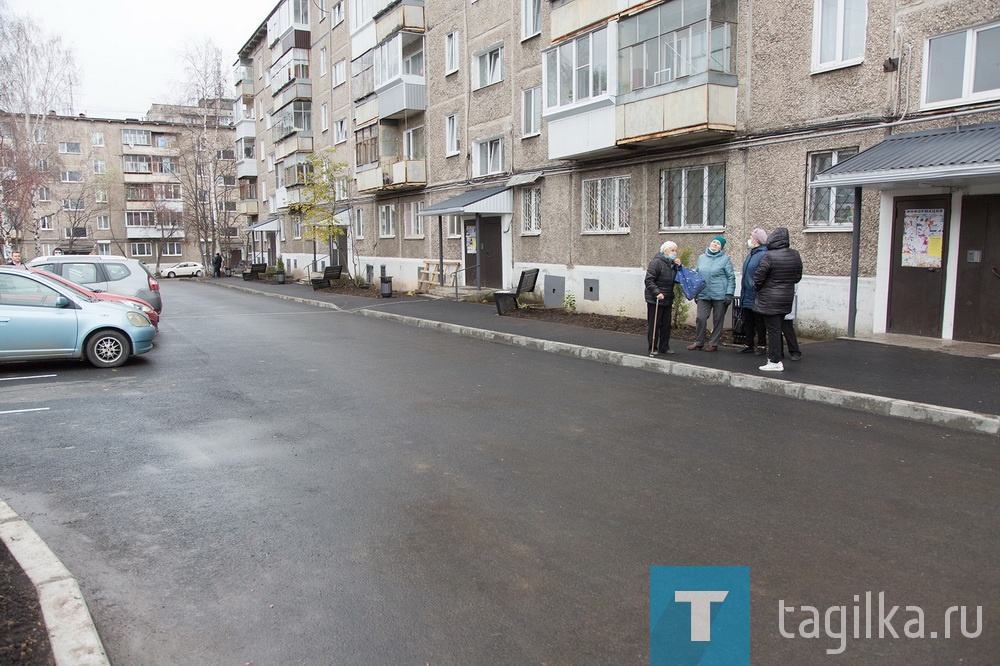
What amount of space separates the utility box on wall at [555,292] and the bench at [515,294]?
1.42 ft

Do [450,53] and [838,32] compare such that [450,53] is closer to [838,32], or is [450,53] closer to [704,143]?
[704,143]

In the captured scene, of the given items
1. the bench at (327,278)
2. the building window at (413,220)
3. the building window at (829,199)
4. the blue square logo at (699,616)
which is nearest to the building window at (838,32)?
the building window at (829,199)

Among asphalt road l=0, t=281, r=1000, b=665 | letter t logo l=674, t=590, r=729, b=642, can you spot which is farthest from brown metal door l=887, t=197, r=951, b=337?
letter t logo l=674, t=590, r=729, b=642

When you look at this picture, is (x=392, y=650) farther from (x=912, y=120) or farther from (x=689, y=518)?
(x=912, y=120)

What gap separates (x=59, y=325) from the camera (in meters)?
10.2

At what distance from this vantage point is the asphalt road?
131 inches

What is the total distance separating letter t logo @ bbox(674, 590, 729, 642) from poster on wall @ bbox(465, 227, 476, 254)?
67.9 feet

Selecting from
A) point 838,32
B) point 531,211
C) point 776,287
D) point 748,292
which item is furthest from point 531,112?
point 776,287

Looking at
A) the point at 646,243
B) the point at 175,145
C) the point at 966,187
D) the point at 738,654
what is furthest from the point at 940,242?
the point at 175,145

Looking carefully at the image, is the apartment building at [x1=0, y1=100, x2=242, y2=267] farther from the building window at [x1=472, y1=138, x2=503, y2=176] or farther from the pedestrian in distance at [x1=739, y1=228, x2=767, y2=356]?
the pedestrian in distance at [x1=739, y1=228, x2=767, y2=356]

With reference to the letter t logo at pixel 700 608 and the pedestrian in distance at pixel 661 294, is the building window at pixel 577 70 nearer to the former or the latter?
the pedestrian in distance at pixel 661 294

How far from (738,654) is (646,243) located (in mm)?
13767

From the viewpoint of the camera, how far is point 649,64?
1532 centimetres

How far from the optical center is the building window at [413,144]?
27.0 meters
